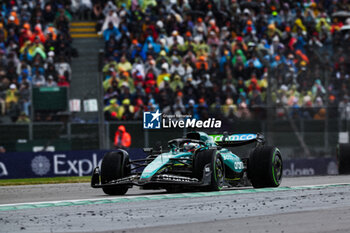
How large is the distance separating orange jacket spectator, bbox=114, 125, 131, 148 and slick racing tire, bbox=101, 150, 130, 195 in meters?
7.04

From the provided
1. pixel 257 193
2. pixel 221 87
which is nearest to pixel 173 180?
pixel 257 193

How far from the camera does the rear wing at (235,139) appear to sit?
12727mm

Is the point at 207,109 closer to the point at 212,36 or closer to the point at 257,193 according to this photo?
the point at 212,36

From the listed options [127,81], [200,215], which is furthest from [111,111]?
[200,215]

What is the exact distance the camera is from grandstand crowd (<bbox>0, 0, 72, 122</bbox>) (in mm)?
18406

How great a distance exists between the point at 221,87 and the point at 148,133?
3812 millimetres

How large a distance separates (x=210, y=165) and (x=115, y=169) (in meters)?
1.52

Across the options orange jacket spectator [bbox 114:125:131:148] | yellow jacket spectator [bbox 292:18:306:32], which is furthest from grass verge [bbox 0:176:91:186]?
yellow jacket spectator [bbox 292:18:306:32]

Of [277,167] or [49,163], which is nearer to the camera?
[277,167]

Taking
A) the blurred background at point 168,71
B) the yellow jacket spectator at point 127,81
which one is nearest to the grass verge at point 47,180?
the blurred background at point 168,71

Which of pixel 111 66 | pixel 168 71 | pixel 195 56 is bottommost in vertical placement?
pixel 168 71

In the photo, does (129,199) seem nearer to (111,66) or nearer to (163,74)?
(163,74)

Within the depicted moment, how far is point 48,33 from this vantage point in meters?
23.4

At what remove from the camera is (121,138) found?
1880cm
